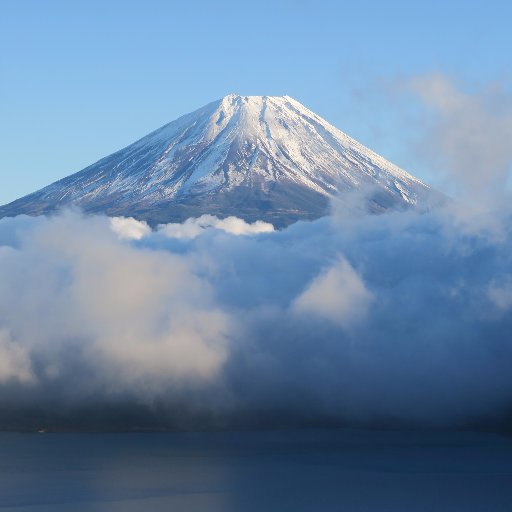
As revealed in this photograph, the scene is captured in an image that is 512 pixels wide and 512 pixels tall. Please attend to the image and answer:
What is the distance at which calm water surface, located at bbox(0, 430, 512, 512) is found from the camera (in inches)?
1673

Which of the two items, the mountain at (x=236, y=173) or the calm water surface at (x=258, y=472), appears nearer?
the calm water surface at (x=258, y=472)

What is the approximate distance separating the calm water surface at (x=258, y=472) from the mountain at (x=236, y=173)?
39.1m

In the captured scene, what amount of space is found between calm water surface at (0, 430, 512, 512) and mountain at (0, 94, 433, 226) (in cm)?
3914

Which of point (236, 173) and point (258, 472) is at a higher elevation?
point (236, 173)

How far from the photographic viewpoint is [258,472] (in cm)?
5091

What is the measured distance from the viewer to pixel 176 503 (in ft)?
140

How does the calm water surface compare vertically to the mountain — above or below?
below

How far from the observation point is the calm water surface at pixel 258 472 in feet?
139

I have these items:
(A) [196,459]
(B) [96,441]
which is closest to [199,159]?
(B) [96,441]

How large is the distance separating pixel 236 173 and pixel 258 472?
5980 centimetres

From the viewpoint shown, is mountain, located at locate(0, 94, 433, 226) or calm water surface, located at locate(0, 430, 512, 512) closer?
calm water surface, located at locate(0, 430, 512, 512)

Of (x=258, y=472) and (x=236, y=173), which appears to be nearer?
(x=258, y=472)

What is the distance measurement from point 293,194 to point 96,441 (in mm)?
46195

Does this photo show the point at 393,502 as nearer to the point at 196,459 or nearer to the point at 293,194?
the point at 196,459
